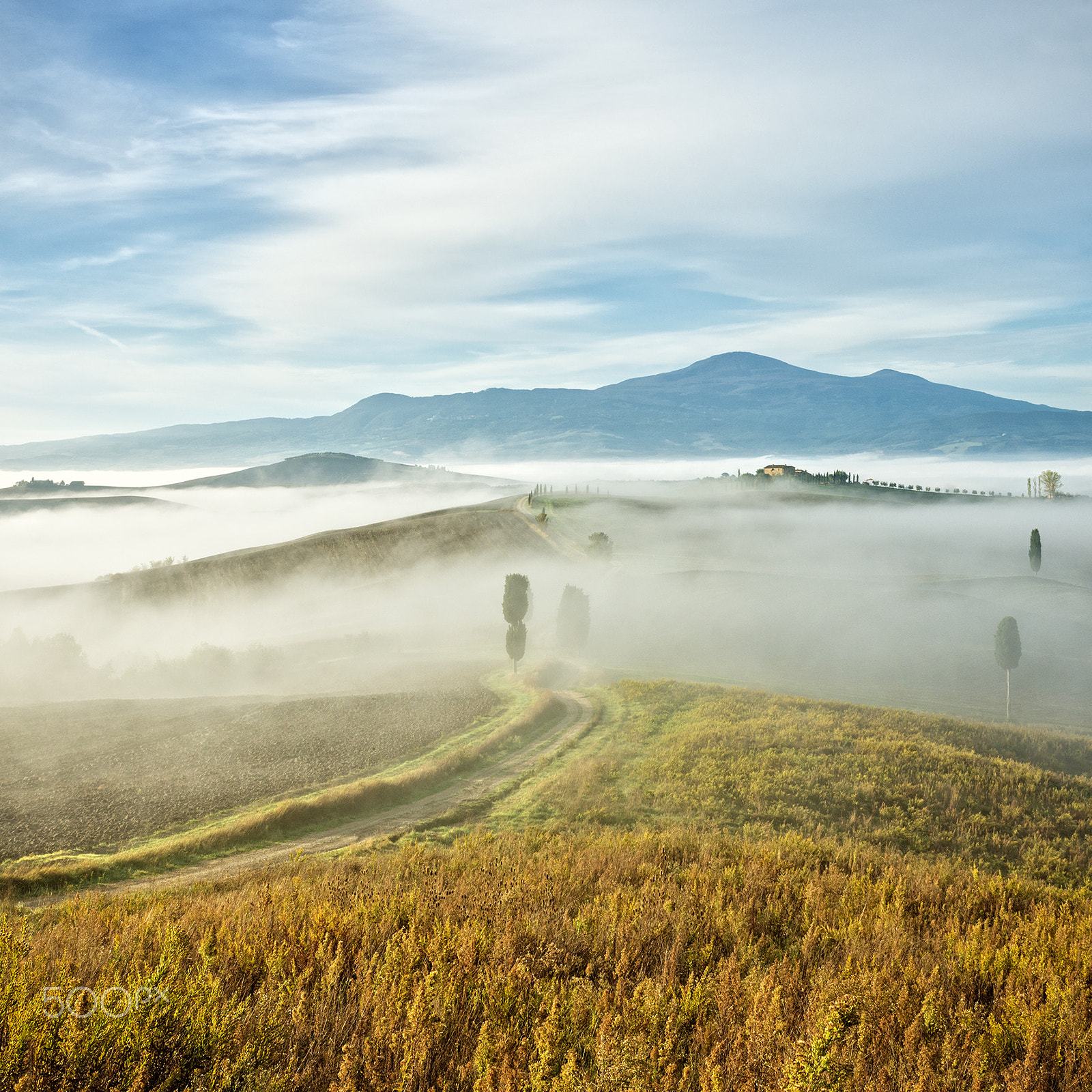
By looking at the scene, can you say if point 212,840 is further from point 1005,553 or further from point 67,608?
point 1005,553

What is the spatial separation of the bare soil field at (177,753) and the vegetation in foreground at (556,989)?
594 inches

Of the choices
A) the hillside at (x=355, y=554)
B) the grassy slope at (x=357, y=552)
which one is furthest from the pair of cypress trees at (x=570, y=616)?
the grassy slope at (x=357, y=552)

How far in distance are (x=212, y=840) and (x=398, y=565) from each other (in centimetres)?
8699

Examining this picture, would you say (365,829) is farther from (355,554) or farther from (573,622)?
(355,554)

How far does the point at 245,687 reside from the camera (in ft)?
181

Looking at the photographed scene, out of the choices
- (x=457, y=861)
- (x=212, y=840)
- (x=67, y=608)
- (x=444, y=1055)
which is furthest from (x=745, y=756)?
(x=67, y=608)

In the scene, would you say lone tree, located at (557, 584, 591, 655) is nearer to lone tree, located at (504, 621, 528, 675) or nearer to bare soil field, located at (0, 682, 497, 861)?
lone tree, located at (504, 621, 528, 675)

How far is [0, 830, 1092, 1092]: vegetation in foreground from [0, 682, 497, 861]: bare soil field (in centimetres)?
1508

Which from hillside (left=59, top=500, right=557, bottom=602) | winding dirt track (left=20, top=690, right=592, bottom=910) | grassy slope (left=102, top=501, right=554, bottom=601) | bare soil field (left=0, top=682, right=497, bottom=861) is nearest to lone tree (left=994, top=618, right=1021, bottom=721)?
winding dirt track (left=20, top=690, right=592, bottom=910)

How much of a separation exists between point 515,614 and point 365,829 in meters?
33.9

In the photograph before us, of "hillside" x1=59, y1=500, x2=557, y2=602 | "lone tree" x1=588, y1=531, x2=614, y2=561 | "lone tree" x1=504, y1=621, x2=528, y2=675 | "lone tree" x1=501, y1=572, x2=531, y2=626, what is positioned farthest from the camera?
"lone tree" x1=588, y1=531, x2=614, y2=561

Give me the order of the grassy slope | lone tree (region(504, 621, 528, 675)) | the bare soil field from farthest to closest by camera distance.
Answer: the grassy slope → lone tree (region(504, 621, 528, 675)) → the bare soil field

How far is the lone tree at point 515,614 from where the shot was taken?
54.0 meters

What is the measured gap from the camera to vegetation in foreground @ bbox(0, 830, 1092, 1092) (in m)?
4.86
